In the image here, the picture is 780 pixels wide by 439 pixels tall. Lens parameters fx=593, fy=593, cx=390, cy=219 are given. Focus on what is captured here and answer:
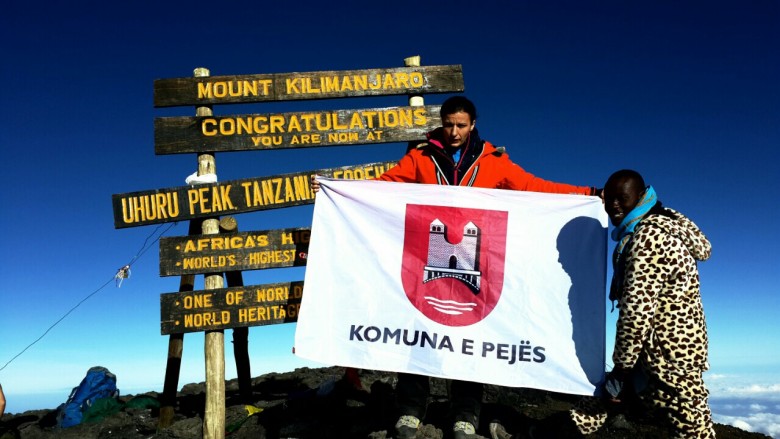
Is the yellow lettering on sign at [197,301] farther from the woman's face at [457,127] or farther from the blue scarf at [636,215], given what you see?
the blue scarf at [636,215]

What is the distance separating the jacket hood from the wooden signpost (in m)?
4.11

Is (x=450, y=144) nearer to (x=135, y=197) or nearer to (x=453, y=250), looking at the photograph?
(x=453, y=250)

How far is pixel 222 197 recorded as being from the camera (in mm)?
8000

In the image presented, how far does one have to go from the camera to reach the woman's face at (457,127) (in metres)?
5.52

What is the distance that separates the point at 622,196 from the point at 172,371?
7833 millimetres

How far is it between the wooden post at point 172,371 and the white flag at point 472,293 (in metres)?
3.98

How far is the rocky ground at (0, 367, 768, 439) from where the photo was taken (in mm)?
6727

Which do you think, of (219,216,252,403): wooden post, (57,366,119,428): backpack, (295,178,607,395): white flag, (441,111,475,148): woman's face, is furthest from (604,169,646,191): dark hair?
(57,366,119,428): backpack

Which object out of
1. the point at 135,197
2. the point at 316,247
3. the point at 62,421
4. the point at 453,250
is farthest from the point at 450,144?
the point at 62,421

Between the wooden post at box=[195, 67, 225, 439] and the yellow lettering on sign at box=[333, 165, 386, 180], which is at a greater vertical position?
the yellow lettering on sign at box=[333, 165, 386, 180]

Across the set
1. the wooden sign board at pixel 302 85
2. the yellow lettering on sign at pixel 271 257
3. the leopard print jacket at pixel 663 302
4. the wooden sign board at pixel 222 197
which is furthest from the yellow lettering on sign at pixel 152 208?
the leopard print jacket at pixel 663 302

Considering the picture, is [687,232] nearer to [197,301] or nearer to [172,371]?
[197,301]

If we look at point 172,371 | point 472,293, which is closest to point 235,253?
point 172,371

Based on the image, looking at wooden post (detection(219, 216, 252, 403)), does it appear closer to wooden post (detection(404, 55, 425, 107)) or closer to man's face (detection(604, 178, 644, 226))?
wooden post (detection(404, 55, 425, 107))
